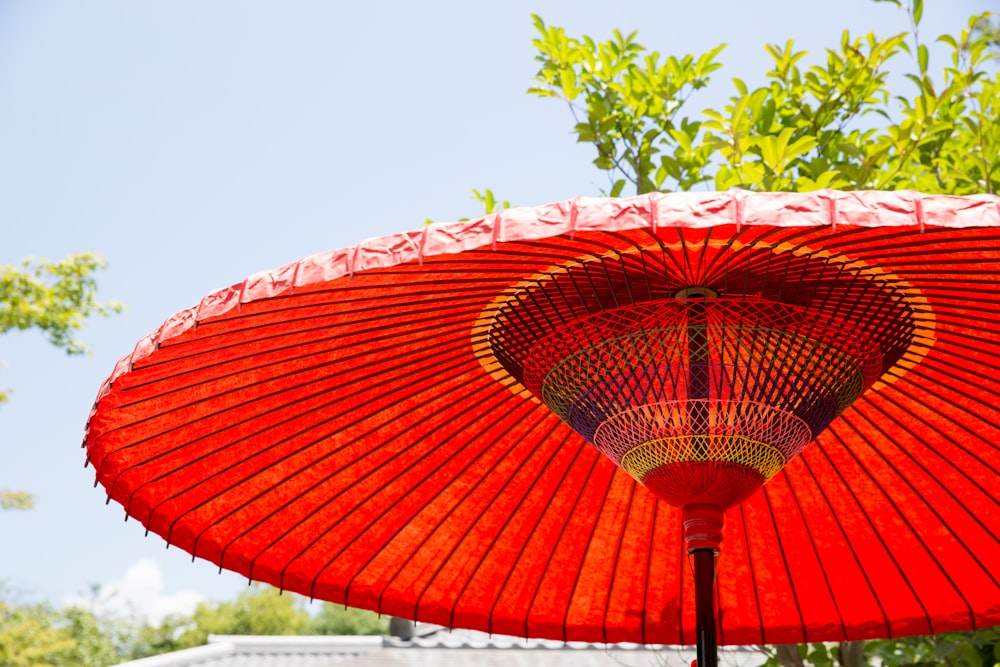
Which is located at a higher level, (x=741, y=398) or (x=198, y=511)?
(x=741, y=398)

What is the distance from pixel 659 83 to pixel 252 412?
3290 mm

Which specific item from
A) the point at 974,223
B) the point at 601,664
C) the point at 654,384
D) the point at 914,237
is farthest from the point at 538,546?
the point at 601,664

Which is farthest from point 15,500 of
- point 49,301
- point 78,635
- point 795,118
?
point 78,635

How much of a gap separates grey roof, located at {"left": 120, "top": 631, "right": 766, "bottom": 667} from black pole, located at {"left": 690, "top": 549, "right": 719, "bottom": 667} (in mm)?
8566

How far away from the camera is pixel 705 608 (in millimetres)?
2203

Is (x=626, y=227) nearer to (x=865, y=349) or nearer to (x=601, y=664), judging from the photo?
(x=865, y=349)

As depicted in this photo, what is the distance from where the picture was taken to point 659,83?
518cm

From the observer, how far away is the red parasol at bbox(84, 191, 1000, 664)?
2123mm

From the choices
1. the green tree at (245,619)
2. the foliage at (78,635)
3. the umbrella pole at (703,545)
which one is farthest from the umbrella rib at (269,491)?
the green tree at (245,619)

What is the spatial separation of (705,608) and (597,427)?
0.41 meters

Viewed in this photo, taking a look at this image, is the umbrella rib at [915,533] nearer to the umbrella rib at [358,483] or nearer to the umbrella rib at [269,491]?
the umbrella rib at [358,483]

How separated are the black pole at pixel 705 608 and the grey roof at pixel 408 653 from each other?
28.1 feet

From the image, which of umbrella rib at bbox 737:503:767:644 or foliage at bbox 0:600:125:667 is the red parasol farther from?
foliage at bbox 0:600:125:667

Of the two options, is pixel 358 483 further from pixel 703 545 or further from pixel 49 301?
pixel 49 301
